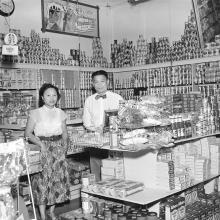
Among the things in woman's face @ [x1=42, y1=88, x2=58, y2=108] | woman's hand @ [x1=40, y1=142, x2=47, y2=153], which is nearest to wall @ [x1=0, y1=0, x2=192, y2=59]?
woman's face @ [x1=42, y1=88, x2=58, y2=108]

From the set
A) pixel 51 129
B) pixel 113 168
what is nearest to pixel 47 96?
pixel 51 129

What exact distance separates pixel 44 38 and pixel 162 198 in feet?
12.1

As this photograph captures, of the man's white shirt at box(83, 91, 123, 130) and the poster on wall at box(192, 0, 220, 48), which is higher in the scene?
the poster on wall at box(192, 0, 220, 48)

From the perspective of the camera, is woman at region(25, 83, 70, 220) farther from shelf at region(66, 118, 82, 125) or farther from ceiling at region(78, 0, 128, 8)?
ceiling at region(78, 0, 128, 8)

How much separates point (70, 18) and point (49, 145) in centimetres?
319

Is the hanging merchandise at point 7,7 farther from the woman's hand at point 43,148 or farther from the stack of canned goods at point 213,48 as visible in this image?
the stack of canned goods at point 213,48

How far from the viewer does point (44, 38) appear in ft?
19.5

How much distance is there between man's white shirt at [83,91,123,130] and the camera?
4656 millimetres

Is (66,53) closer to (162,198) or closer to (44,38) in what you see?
(44,38)

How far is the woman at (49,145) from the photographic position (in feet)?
13.7

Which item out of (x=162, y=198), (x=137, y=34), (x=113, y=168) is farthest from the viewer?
(x=137, y=34)

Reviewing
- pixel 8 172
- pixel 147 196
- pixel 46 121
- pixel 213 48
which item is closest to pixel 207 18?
pixel 213 48

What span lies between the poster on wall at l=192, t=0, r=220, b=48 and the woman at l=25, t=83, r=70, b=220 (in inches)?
115

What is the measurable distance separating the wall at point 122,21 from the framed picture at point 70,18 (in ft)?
0.33
